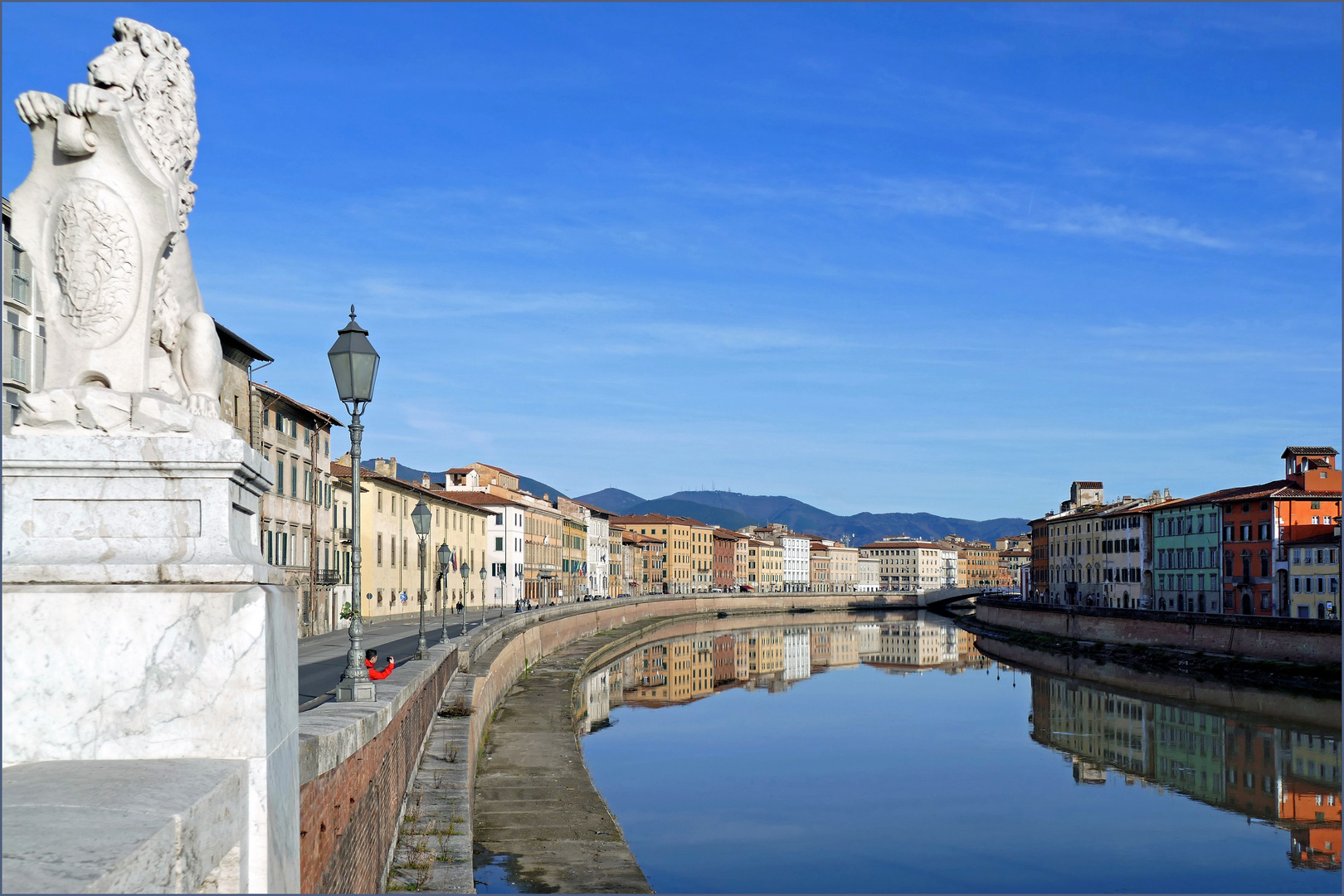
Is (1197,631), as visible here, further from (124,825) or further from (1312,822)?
(124,825)

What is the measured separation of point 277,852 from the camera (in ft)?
16.9

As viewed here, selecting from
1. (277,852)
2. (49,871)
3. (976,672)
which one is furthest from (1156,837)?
(976,672)

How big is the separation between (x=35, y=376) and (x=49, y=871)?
23.5m

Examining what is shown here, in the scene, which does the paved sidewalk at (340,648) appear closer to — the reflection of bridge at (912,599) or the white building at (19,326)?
the white building at (19,326)

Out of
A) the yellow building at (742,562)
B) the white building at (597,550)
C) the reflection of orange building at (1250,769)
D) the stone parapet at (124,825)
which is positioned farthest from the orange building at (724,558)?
the stone parapet at (124,825)

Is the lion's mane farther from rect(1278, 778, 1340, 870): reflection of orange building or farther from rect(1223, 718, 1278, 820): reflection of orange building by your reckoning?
rect(1223, 718, 1278, 820): reflection of orange building

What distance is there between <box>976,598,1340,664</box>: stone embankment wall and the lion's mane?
179ft

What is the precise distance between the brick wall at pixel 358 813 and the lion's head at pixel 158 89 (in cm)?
356

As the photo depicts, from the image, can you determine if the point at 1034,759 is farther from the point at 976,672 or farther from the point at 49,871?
the point at 49,871

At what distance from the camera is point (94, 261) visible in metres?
5.36

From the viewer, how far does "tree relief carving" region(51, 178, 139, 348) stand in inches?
209

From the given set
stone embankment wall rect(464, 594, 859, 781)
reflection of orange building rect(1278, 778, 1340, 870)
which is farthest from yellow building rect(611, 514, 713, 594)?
reflection of orange building rect(1278, 778, 1340, 870)

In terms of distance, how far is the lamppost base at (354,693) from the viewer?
13258 millimetres

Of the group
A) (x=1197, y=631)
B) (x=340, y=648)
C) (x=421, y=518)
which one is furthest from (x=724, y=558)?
(x=421, y=518)
